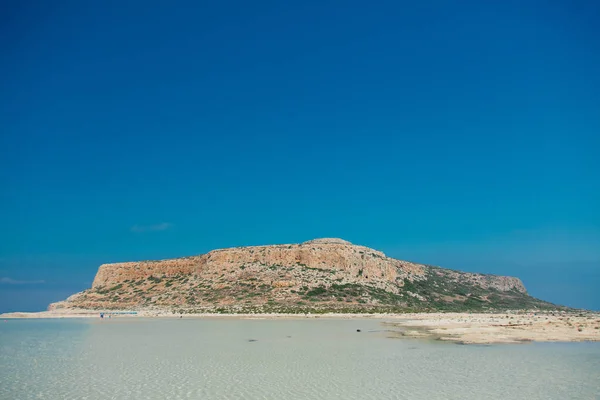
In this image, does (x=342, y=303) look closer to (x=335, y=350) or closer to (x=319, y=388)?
(x=335, y=350)

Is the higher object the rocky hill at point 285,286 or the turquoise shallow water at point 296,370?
Result: the rocky hill at point 285,286

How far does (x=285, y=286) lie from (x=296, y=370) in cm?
4879

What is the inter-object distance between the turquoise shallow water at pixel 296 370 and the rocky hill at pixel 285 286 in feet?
103

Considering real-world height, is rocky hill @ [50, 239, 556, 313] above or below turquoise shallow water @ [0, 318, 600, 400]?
above

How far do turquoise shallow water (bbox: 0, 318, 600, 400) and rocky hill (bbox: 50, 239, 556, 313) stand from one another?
3136 cm

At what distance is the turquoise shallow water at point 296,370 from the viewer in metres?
11.6

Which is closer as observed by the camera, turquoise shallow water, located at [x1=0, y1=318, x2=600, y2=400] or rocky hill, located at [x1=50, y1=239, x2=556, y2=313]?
turquoise shallow water, located at [x1=0, y1=318, x2=600, y2=400]

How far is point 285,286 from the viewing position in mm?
63281

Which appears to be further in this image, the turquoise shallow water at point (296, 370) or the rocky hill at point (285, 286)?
the rocky hill at point (285, 286)

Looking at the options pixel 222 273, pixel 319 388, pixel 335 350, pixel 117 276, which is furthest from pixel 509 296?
pixel 319 388

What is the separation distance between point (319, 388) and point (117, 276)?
78.4 metres

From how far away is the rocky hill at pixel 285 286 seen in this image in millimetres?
59647

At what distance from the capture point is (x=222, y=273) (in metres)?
70.9

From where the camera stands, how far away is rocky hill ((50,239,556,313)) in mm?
59647
